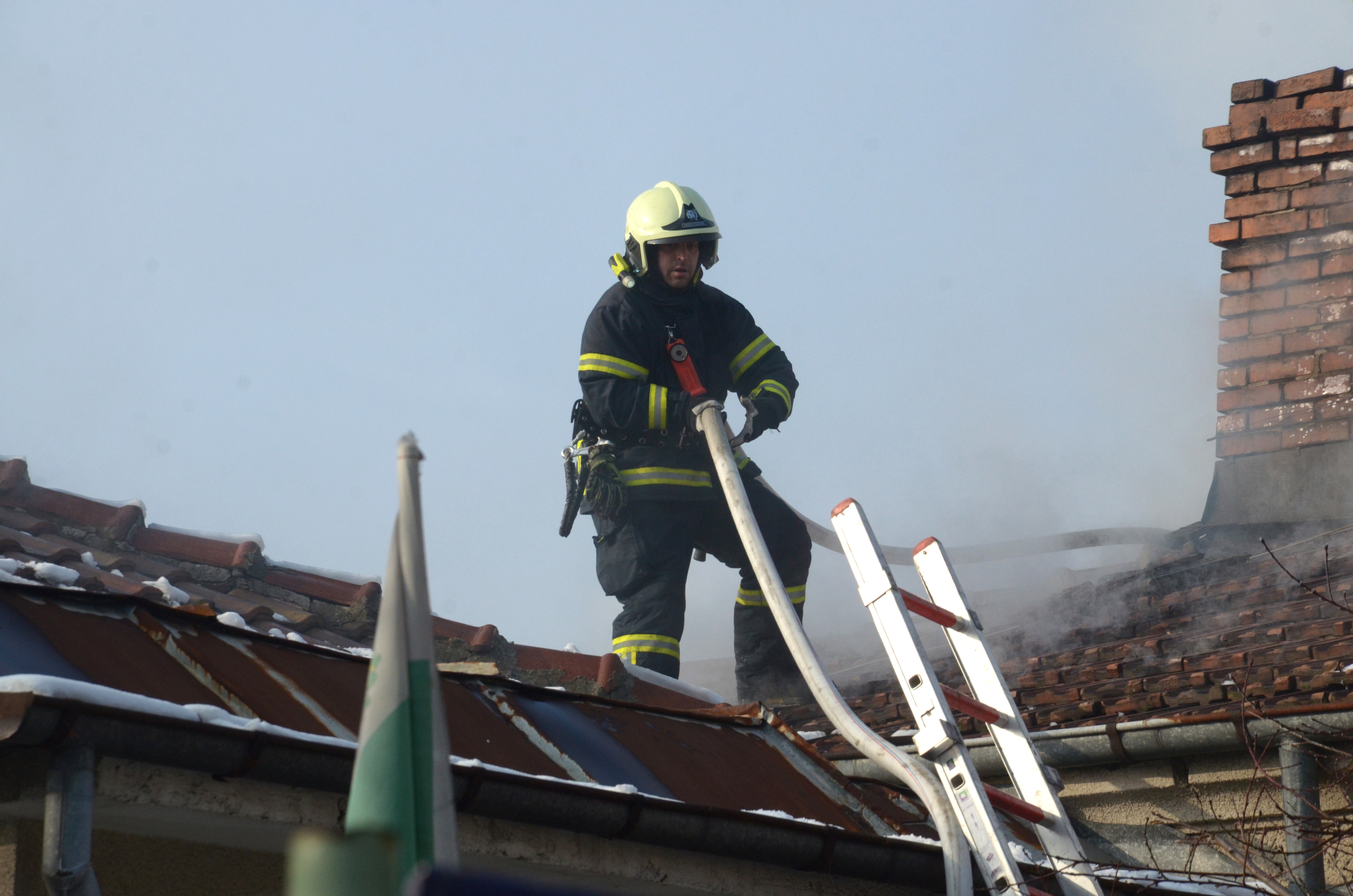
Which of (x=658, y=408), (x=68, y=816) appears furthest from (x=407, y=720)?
(x=658, y=408)

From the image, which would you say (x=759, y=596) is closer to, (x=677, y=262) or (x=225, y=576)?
(x=677, y=262)

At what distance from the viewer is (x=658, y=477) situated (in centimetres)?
699

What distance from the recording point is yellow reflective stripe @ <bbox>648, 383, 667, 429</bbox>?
668 cm

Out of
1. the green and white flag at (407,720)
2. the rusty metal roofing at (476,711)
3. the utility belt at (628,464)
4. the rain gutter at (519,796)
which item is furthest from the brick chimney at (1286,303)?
the green and white flag at (407,720)

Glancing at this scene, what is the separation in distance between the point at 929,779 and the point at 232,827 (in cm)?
193

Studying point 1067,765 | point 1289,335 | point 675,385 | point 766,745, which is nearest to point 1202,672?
point 1067,765

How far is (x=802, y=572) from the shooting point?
24.0ft

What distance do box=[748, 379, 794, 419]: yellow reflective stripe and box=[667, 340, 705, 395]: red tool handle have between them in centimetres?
23

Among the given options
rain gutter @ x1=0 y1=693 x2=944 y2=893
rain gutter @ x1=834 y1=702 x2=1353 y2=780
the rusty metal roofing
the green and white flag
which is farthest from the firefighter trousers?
the green and white flag

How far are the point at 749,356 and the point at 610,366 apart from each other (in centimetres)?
72

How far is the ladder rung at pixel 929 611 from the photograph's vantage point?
495 centimetres

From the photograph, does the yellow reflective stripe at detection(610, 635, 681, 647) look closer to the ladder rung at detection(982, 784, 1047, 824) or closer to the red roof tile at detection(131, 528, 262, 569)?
the red roof tile at detection(131, 528, 262, 569)

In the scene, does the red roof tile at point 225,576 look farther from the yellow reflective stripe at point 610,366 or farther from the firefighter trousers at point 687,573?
the yellow reflective stripe at point 610,366

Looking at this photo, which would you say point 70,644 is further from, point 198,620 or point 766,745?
point 766,745
